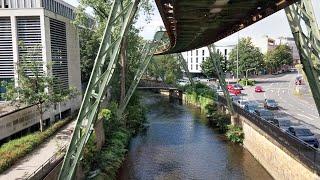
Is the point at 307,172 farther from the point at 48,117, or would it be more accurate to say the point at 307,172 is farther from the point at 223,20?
the point at 48,117

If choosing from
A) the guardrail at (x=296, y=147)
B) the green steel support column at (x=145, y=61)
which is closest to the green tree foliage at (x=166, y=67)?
the green steel support column at (x=145, y=61)

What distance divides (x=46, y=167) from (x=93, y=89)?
4.88 m

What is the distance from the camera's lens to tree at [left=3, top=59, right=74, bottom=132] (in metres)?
25.8

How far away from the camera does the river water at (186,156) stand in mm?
26578

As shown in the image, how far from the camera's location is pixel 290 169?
2153cm

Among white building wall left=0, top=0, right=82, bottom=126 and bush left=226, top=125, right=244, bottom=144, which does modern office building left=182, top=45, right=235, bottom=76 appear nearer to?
white building wall left=0, top=0, right=82, bottom=126

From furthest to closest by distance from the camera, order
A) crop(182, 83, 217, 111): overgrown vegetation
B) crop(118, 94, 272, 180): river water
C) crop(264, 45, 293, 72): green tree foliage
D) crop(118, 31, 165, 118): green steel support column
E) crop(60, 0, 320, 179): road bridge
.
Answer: crop(264, 45, 293, 72): green tree foliage
crop(182, 83, 217, 111): overgrown vegetation
crop(118, 31, 165, 118): green steel support column
crop(118, 94, 272, 180): river water
crop(60, 0, 320, 179): road bridge

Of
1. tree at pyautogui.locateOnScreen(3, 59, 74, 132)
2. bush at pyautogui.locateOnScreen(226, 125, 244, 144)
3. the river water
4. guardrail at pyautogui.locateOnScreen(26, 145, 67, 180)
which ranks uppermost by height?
Result: tree at pyautogui.locateOnScreen(3, 59, 74, 132)

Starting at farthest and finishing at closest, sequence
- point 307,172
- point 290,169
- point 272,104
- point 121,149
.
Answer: point 272,104 → point 121,149 → point 290,169 → point 307,172

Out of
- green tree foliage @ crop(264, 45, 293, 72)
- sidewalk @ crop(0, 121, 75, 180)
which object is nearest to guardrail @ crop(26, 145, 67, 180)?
sidewalk @ crop(0, 121, 75, 180)

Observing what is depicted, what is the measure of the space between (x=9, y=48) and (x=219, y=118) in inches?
863

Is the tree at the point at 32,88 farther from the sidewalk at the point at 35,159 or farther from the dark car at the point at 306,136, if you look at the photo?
the dark car at the point at 306,136

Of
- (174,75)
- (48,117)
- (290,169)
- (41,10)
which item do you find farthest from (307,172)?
(174,75)

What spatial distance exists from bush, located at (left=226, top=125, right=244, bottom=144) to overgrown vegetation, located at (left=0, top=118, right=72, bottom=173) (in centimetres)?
1609
